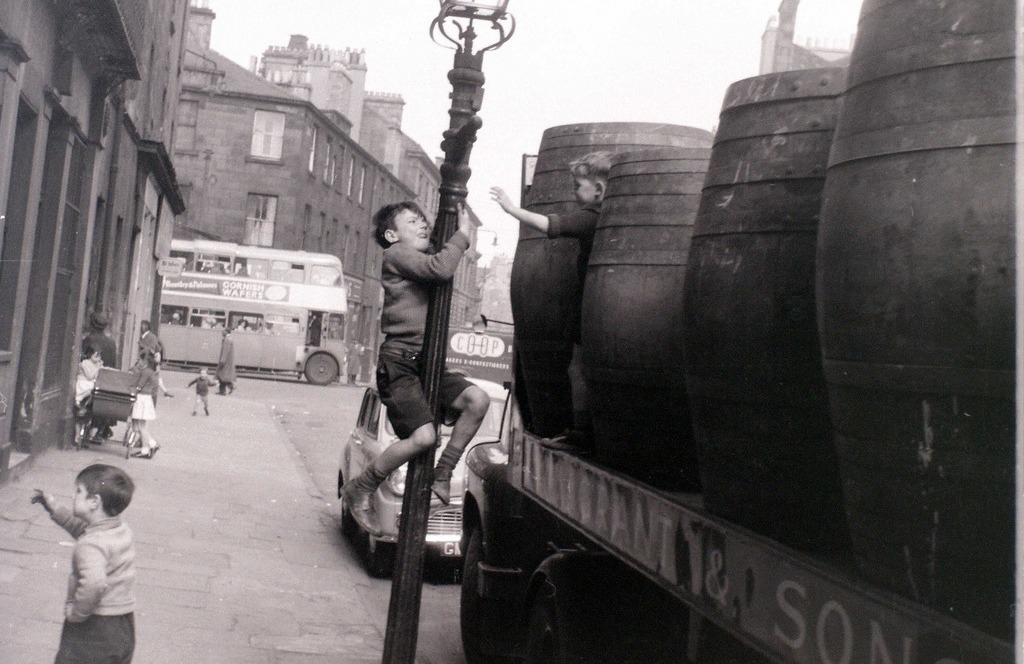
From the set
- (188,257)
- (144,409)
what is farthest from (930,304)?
(188,257)

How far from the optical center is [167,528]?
10.1m

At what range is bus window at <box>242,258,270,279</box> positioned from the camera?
36969mm

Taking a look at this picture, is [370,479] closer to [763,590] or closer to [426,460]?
[426,460]

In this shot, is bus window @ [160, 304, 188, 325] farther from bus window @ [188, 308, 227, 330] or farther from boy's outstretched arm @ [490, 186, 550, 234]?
boy's outstretched arm @ [490, 186, 550, 234]

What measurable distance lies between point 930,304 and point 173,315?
118ft

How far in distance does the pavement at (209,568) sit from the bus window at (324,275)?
22.6 meters

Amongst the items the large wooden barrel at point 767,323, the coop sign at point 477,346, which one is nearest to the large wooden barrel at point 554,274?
A: the large wooden barrel at point 767,323

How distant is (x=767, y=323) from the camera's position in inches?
98.7

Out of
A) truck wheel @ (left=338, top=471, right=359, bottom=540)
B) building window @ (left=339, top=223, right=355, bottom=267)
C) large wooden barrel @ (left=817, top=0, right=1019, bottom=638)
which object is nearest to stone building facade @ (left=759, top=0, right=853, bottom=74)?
truck wheel @ (left=338, top=471, right=359, bottom=540)

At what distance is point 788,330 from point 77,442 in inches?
498

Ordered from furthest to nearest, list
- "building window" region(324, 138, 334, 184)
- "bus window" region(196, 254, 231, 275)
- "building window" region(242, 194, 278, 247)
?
"building window" region(324, 138, 334, 184), "building window" region(242, 194, 278, 247), "bus window" region(196, 254, 231, 275)

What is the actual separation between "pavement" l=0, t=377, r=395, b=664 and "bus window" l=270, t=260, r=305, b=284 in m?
22.4

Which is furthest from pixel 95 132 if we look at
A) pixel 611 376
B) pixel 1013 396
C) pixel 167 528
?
pixel 1013 396

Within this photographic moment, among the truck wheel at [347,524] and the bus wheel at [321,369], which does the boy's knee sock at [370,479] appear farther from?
the bus wheel at [321,369]
